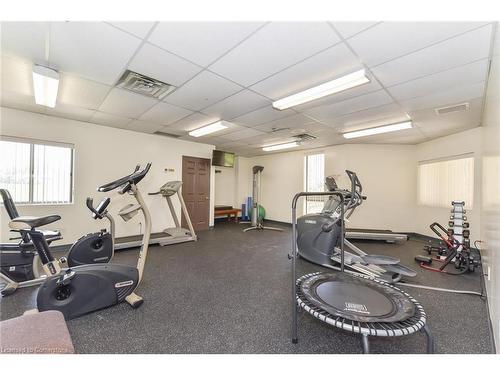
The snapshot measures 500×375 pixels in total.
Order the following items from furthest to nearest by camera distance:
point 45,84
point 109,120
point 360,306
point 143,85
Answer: point 109,120, point 143,85, point 45,84, point 360,306

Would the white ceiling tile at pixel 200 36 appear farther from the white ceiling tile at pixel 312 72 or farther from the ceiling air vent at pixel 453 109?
the ceiling air vent at pixel 453 109

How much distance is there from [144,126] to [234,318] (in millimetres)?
4443

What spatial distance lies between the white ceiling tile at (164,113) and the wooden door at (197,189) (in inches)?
77.9

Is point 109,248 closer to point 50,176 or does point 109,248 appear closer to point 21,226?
point 21,226

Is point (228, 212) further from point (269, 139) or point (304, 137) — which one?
point (304, 137)

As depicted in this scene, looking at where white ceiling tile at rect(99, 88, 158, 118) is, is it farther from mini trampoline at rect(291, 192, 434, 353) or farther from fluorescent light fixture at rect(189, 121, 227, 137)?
mini trampoline at rect(291, 192, 434, 353)

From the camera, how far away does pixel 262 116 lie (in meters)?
3.99

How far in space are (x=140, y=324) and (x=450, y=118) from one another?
569 centimetres

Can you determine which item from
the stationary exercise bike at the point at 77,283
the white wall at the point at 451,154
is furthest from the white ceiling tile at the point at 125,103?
the white wall at the point at 451,154

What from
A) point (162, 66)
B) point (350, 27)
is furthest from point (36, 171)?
point (350, 27)

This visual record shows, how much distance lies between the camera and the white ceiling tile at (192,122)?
4121 millimetres

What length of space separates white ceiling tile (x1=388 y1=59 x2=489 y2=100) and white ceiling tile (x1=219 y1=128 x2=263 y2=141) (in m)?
2.86

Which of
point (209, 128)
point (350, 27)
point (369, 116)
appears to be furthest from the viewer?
point (209, 128)

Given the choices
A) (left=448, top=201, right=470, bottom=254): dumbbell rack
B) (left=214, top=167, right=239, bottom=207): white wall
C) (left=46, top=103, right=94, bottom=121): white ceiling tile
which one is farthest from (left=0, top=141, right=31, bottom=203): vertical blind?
(left=448, top=201, right=470, bottom=254): dumbbell rack
